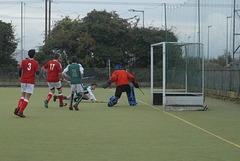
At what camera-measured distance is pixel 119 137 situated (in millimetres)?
8859

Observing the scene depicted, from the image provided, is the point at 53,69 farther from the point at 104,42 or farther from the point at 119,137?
the point at 104,42

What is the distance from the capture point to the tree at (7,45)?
164 ft

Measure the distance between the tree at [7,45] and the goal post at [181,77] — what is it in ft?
110

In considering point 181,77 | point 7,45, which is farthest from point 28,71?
point 7,45

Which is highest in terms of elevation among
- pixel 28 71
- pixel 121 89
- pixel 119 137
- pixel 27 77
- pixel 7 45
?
pixel 7 45

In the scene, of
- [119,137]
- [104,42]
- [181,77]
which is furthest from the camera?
[104,42]

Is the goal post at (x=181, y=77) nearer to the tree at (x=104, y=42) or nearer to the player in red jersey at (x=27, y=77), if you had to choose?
the player in red jersey at (x=27, y=77)

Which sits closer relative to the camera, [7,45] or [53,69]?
[53,69]

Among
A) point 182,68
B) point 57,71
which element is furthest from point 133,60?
point 57,71

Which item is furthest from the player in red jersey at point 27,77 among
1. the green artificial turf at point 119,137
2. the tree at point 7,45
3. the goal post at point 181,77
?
the tree at point 7,45

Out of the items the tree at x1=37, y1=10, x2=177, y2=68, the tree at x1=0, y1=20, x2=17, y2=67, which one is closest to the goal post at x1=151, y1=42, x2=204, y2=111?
the tree at x1=37, y1=10, x2=177, y2=68

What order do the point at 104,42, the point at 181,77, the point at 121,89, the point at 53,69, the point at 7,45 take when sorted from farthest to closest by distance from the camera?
the point at 7,45
the point at 104,42
the point at 181,77
the point at 121,89
the point at 53,69

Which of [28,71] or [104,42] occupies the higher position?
[104,42]

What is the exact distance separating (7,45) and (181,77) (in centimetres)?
3622
